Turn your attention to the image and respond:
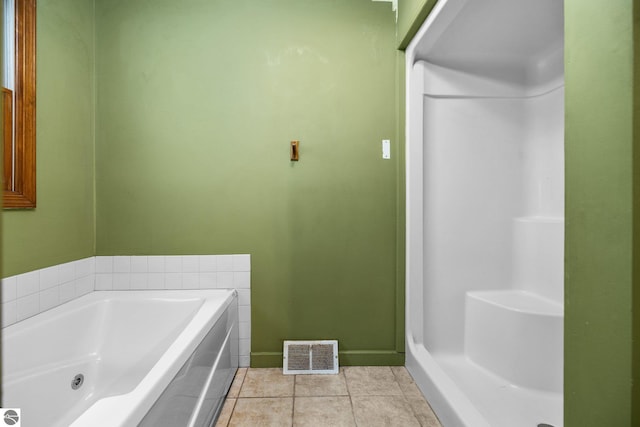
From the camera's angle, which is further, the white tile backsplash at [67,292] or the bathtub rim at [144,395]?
the white tile backsplash at [67,292]

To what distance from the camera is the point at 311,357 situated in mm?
2133

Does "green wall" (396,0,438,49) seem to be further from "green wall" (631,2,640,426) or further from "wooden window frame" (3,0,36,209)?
"wooden window frame" (3,0,36,209)

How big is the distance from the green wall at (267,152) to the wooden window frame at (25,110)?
475 millimetres

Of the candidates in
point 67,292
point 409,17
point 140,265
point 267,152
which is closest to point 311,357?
point 140,265

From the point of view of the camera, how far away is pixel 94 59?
2.09 m

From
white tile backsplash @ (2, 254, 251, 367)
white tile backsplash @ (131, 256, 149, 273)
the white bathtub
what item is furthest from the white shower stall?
white tile backsplash @ (131, 256, 149, 273)

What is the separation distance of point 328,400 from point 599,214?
4.97 ft

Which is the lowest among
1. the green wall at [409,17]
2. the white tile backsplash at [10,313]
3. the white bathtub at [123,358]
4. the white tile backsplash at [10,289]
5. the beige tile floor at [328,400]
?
the beige tile floor at [328,400]

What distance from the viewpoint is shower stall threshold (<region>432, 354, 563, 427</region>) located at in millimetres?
1604

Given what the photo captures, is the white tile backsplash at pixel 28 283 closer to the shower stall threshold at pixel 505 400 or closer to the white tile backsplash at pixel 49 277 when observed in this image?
the white tile backsplash at pixel 49 277

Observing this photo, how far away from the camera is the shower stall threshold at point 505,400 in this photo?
1.60m

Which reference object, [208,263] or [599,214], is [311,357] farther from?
[599,214]

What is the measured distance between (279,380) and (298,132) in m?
1.50

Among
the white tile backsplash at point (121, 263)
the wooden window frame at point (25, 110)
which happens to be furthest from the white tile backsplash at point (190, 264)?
the wooden window frame at point (25, 110)
